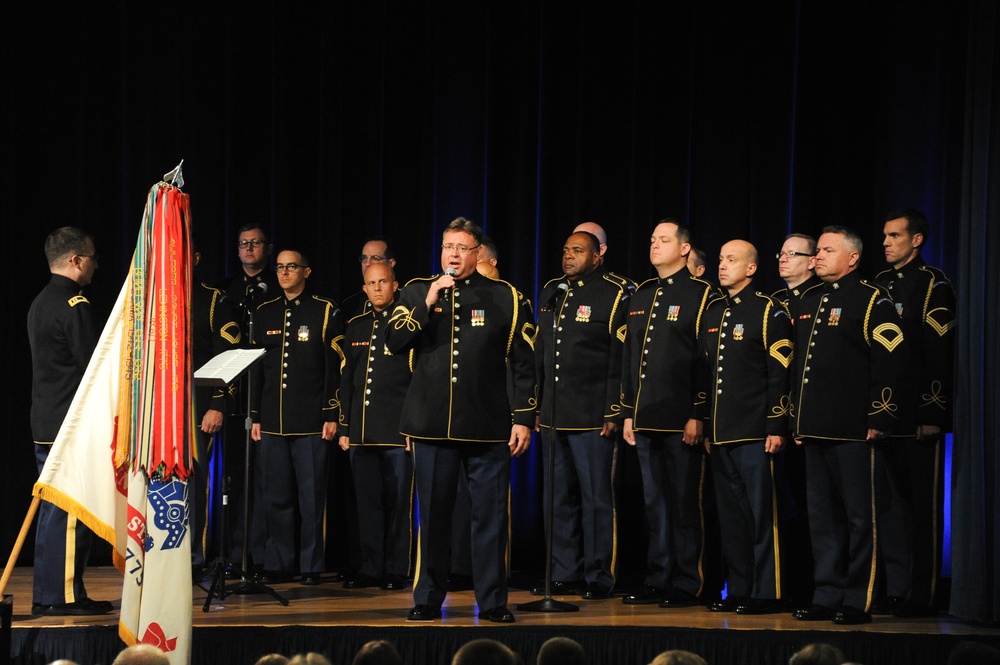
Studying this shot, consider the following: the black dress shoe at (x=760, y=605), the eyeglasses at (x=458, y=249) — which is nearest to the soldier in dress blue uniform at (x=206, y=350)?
the eyeglasses at (x=458, y=249)

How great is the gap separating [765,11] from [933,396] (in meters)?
3.07

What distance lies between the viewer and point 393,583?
21.5ft

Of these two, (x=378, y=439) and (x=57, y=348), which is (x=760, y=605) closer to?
(x=378, y=439)

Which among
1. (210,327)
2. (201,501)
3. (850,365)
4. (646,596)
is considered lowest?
(646,596)

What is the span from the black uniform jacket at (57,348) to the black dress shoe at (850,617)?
3.85 m

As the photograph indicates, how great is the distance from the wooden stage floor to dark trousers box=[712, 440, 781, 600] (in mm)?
231

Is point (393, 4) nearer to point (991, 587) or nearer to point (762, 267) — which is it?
point (762, 267)

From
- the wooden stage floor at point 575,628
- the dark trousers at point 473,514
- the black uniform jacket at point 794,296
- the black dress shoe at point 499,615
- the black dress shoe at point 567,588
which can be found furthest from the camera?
the black dress shoe at point 567,588

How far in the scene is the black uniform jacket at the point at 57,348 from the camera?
575 centimetres

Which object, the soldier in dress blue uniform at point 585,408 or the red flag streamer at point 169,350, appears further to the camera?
the soldier in dress blue uniform at point 585,408

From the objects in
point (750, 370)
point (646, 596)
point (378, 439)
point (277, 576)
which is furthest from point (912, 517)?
point (277, 576)

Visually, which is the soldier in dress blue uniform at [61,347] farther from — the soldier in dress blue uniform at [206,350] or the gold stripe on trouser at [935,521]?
the gold stripe on trouser at [935,521]

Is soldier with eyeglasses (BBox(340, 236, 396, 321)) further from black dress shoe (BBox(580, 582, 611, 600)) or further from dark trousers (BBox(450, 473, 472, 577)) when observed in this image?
black dress shoe (BBox(580, 582, 611, 600))

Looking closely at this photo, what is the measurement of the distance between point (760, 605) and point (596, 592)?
0.93 metres
